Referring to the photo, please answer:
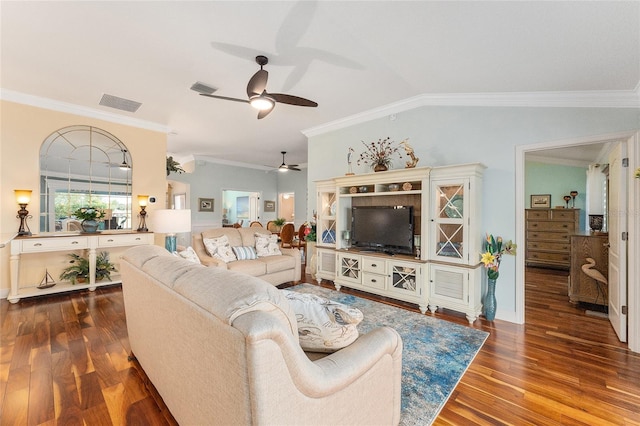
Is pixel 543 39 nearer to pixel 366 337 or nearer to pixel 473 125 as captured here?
pixel 473 125

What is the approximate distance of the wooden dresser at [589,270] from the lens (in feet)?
11.5

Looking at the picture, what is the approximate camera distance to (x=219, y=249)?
13.4 feet

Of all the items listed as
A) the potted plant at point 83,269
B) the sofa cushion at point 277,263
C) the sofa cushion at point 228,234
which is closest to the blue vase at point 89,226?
the potted plant at point 83,269

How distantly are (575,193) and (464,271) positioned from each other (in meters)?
4.82

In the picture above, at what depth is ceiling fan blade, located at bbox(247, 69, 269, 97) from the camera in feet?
8.26

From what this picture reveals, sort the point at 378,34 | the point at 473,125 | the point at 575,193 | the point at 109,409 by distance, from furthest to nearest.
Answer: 1. the point at 575,193
2. the point at 473,125
3. the point at 378,34
4. the point at 109,409

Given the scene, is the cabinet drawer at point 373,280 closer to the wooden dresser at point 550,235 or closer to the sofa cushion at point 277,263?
the sofa cushion at point 277,263

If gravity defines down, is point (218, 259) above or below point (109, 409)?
above

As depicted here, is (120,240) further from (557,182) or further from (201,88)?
(557,182)

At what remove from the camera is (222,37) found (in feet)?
8.00

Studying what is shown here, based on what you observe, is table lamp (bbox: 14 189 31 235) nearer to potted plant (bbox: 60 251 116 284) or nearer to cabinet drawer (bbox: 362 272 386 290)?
potted plant (bbox: 60 251 116 284)

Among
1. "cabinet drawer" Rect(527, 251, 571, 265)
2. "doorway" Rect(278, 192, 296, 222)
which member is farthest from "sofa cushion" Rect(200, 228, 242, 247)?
"cabinet drawer" Rect(527, 251, 571, 265)

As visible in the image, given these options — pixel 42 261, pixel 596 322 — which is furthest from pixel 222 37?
pixel 596 322

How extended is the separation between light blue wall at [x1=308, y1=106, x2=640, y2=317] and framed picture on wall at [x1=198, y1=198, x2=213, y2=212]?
583cm
